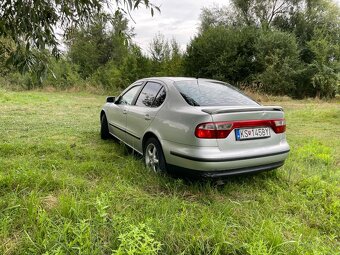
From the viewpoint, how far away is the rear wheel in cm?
338

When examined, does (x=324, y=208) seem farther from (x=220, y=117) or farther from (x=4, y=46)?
(x=4, y=46)

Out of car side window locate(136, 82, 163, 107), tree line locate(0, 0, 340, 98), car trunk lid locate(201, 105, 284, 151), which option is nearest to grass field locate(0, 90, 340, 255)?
car trunk lid locate(201, 105, 284, 151)

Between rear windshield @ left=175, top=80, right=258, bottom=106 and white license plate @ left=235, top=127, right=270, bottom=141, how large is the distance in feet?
1.62

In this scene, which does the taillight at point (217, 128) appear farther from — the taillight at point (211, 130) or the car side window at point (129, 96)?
the car side window at point (129, 96)

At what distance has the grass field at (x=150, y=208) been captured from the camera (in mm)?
2089

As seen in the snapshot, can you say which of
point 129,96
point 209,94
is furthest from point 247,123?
point 129,96

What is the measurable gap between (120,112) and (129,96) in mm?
321

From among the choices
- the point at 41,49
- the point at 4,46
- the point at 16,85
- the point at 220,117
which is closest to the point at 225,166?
the point at 220,117

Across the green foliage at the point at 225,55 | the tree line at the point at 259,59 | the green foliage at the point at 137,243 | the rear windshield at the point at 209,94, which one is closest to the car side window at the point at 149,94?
the rear windshield at the point at 209,94

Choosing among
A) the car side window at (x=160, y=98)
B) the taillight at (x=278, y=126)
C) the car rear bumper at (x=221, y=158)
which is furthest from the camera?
the car side window at (x=160, y=98)

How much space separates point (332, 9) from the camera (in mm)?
22078

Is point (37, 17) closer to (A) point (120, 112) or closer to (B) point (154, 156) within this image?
(B) point (154, 156)

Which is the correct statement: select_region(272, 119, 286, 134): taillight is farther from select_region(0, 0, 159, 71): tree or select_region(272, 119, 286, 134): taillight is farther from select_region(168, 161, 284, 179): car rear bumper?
A: select_region(0, 0, 159, 71): tree

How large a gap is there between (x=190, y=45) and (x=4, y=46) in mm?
17412
